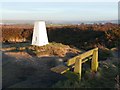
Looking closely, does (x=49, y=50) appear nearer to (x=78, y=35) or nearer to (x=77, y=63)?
(x=77, y=63)

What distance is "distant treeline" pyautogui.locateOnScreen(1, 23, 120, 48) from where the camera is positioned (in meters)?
23.2

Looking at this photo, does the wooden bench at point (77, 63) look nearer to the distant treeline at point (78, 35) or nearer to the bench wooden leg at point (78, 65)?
the bench wooden leg at point (78, 65)

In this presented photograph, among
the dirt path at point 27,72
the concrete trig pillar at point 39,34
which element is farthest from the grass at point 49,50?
the dirt path at point 27,72

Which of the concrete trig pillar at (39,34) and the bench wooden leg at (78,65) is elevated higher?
the concrete trig pillar at (39,34)

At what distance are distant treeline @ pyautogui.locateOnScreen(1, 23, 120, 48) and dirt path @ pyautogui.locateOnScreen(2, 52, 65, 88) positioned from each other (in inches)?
310

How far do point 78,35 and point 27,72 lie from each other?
1382cm

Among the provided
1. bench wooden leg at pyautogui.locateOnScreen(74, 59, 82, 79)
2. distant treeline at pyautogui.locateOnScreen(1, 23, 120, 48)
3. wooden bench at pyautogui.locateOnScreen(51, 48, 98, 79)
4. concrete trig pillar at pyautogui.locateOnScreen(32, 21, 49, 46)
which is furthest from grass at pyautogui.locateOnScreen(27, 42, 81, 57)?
bench wooden leg at pyautogui.locateOnScreen(74, 59, 82, 79)

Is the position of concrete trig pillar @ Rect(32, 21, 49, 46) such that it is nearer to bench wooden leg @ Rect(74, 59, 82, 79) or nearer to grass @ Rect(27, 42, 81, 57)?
grass @ Rect(27, 42, 81, 57)

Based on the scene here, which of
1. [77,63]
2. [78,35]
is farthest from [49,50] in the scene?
[78,35]

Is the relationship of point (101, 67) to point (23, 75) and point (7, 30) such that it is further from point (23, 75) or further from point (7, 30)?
point (7, 30)

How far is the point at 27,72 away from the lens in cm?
1301

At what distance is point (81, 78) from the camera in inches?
454

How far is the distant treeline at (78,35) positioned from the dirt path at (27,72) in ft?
25.8

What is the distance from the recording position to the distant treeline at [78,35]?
76.1ft
